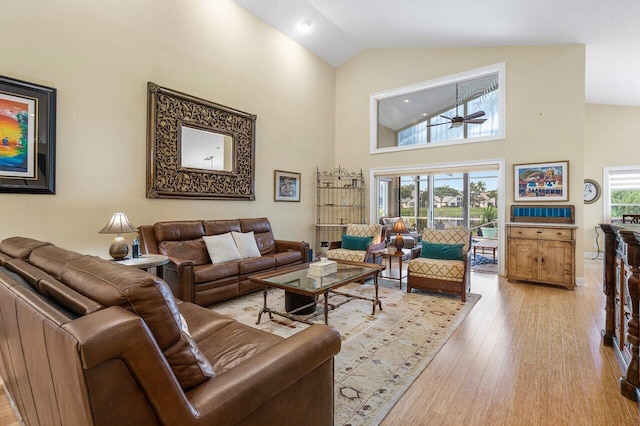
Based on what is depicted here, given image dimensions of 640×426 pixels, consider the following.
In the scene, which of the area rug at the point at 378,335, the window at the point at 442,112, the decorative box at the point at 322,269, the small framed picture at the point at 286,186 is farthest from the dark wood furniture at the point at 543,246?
the small framed picture at the point at 286,186

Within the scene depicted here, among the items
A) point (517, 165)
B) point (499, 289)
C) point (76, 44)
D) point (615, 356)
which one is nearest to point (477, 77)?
point (517, 165)

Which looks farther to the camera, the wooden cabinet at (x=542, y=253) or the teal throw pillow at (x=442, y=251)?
the wooden cabinet at (x=542, y=253)

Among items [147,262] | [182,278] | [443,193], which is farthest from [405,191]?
[147,262]

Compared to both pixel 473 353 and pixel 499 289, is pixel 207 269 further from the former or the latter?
pixel 499 289

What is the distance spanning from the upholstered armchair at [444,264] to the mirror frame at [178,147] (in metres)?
2.91

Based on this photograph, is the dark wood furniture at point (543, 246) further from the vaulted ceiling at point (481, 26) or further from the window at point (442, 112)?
the vaulted ceiling at point (481, 26)

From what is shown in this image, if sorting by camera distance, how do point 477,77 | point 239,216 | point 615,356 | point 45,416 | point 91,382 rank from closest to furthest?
1. point 91,382
2. point 45,416
3. point 615,356
4. point 239,216
5. point 477,77

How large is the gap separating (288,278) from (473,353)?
1762 mm

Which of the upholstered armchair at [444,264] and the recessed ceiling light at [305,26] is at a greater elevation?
the recessed ceiling light at [305,26]

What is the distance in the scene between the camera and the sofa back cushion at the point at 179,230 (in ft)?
12.5

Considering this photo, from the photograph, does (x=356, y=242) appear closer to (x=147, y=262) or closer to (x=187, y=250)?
(x=187, y=250)

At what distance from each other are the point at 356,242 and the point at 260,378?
395cm

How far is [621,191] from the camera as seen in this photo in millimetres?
6699

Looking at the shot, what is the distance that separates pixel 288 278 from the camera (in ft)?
10.2
